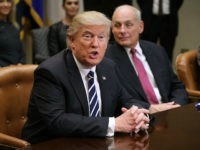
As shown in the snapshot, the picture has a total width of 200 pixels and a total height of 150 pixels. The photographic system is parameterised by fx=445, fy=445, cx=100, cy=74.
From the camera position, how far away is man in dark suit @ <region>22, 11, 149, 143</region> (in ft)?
6.72

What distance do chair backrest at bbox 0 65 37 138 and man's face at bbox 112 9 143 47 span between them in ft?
2.55

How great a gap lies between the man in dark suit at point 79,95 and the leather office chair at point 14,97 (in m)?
0.30

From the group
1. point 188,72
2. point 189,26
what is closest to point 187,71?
point 188,72

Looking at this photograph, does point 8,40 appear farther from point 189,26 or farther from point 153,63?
point 189,26

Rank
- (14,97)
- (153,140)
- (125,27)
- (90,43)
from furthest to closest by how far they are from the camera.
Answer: (125,27) → (14,97) → (90,43) → (153,140)

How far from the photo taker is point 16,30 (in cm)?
458

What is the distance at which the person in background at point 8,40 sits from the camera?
4.44 m

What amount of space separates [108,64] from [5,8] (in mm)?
2343

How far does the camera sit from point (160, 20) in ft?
19.6

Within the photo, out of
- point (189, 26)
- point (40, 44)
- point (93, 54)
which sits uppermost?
point (93, 54)

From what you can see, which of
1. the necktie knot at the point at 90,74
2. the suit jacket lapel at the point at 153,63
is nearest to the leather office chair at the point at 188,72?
the suit jacket lapel at the point at 153,63

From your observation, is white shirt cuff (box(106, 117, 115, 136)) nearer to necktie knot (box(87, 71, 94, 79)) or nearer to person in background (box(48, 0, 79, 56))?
necktie knot (box(87, 71, 94, 79))

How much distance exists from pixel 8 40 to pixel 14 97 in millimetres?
1958

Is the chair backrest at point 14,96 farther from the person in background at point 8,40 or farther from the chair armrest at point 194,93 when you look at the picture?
the person in background at point 8,40
